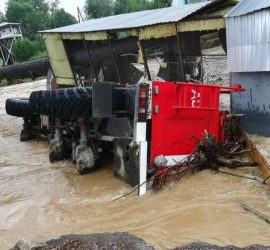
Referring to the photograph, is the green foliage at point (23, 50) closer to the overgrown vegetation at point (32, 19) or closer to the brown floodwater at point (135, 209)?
the overgrown vegetation at point (32, 19)

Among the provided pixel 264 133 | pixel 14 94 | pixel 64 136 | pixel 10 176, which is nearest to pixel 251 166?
pixel 264 133

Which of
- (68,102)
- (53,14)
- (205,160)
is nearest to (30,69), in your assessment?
(68,102)

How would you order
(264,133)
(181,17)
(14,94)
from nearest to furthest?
(264,133) → (181,17) → (14,94)

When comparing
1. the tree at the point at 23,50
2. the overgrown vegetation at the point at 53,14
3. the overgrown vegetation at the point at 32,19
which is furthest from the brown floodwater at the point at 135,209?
the overgrown vegetation at the point at 32,19

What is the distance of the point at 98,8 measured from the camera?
159 ft

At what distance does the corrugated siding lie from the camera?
6176 millimetres

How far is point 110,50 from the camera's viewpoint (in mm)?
10219

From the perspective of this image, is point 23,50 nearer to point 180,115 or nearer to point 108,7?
point 108,7

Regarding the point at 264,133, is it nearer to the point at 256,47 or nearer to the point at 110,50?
the point at 256,47

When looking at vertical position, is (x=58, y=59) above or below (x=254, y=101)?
above

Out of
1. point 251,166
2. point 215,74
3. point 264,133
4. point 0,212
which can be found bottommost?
point 0,212

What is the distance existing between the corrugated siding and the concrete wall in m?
0.15

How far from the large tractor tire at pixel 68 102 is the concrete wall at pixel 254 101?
7.73ft

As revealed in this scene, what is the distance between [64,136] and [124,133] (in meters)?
2.17
